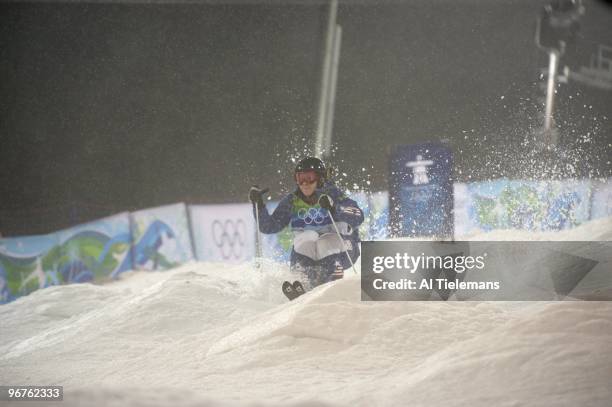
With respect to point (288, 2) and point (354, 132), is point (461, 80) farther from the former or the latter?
point (288, 2)

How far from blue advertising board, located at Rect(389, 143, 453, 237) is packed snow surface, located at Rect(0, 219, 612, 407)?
0.23 metres

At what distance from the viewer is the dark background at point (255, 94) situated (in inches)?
137

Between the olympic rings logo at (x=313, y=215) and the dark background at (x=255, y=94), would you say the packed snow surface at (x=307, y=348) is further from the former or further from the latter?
the dark background at (x=255, y=94)

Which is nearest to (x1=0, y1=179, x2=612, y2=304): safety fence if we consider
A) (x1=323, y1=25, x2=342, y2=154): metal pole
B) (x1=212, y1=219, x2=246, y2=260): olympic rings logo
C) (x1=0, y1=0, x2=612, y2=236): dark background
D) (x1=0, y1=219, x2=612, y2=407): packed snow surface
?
(x1=212, y1=219, x2=246, y2=260): olympic rings logo

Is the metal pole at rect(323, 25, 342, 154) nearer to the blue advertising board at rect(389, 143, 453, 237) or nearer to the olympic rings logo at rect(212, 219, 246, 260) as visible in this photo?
the blue advertising board at rect(389, 143, 453, 237)

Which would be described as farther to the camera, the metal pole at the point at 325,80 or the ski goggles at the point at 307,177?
the metal pole at the point at 325,80

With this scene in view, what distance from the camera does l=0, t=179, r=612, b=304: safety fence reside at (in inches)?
137

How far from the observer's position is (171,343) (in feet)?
8.77

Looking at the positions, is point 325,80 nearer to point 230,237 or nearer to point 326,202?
point 326,202

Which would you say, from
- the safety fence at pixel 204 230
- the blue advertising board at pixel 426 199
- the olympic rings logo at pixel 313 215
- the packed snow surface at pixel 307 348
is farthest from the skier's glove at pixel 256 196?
the blue advertising board at pixel 426 199

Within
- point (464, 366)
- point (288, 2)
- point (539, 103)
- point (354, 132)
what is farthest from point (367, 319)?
point (288, 2)

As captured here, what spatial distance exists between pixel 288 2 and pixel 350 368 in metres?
2.50

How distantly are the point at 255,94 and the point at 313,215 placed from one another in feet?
4.00

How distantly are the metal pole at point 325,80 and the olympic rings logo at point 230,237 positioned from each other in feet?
4.29
